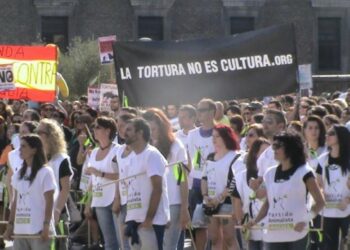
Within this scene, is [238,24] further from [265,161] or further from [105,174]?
[265,161]

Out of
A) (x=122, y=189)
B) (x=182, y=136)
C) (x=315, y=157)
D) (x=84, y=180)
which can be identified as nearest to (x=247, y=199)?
(x=315, y=157)

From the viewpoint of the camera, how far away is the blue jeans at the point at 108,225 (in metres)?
13.1

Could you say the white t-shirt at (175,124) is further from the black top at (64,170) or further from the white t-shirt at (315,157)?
the black top at (64,170)

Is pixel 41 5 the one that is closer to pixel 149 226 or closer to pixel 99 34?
pixel 99 34

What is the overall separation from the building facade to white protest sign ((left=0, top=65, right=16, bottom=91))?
2441 cm

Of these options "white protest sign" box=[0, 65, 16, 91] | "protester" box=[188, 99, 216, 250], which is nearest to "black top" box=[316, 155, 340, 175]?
"protester" box=[188, 99, 216, 250]

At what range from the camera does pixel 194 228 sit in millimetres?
13500

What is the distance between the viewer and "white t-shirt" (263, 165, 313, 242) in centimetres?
1005

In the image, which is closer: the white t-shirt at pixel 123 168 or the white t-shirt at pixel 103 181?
the white t-shirt at pixel 123 168

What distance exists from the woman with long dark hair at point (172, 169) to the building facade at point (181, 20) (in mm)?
33102

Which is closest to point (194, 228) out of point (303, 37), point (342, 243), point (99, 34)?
point (342, 243)

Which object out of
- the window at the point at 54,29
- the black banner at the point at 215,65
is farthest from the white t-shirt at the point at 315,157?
the window at the point at 54,29

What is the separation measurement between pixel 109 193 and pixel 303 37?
36.2 meters

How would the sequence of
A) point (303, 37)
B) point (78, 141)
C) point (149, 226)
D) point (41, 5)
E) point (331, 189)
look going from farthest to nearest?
point (303, 37) → point (41, 5) → point (78, 141) → point (331, 189) → point (149, 226)
